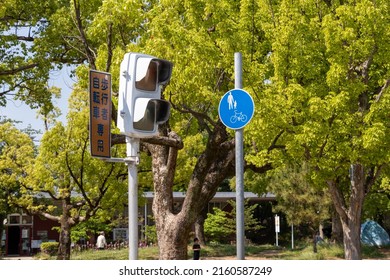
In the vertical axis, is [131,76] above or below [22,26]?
below

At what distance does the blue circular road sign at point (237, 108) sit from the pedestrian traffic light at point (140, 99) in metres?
1.92

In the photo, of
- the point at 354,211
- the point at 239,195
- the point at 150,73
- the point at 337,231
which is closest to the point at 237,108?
the point at 239,195

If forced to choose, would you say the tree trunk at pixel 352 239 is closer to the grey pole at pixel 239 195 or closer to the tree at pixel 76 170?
the tree at pixel 76 170

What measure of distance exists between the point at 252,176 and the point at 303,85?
17.0 m

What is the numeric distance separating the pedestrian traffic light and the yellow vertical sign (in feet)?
1.38

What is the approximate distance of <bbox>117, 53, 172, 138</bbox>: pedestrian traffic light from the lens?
252 inches

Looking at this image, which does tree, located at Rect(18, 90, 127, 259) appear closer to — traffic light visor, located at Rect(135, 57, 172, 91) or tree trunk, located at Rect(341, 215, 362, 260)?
tree trunk, located at Rect(341, 215, 362, 260)

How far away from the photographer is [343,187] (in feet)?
103

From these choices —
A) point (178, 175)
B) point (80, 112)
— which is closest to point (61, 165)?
point (80, 112)

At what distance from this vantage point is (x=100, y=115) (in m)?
6.95

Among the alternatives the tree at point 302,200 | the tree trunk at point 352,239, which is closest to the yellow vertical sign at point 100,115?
the tree trunk at point 352,239

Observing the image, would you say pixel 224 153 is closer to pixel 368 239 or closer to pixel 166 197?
pixel 166 197

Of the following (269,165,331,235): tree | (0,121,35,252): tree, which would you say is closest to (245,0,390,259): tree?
(269,165,331,235): tree
